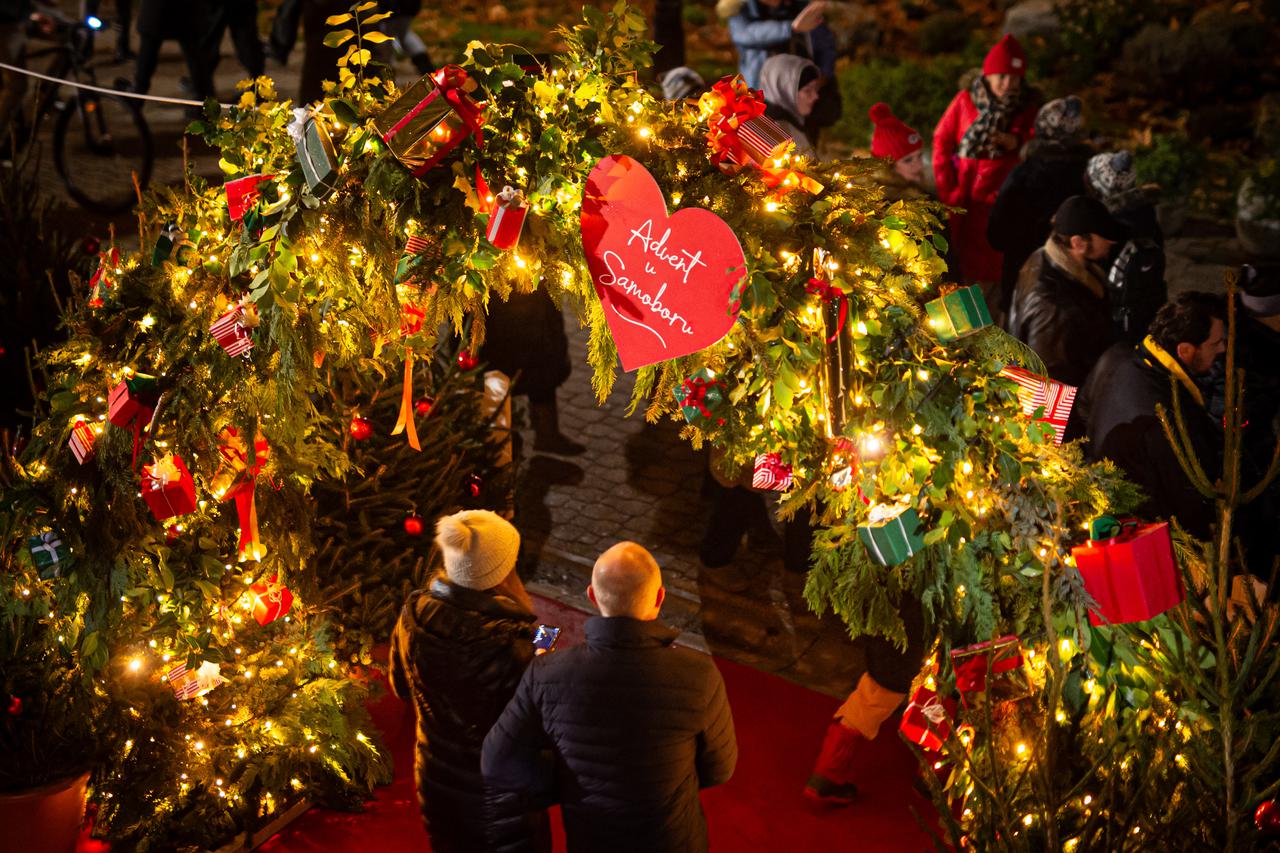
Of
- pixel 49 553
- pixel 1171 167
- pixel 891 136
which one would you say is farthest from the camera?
pixel 1171 167

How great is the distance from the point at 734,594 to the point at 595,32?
12.7 ft

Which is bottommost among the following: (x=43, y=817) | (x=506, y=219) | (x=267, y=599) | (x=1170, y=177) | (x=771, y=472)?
(x=1170, y=177)

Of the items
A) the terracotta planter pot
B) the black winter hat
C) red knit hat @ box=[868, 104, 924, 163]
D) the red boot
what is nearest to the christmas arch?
the terracotta planter pot

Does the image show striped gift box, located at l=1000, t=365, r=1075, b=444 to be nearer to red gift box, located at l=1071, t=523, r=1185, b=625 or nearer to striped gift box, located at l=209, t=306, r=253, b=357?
red gift box, located at l=1071, t=523, r=1185, b=625

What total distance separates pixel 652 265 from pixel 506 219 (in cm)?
45

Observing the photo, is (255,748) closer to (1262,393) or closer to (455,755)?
(455,755)

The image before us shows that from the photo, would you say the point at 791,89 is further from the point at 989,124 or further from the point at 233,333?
the point at 233,333

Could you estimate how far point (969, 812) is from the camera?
3.62 metres

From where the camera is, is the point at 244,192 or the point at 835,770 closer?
the point at 244,192

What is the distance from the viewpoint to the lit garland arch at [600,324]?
3.45 m

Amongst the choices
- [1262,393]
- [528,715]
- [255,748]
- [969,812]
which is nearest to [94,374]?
[255,748]

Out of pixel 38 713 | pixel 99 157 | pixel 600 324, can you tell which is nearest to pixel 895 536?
pixel 600 324

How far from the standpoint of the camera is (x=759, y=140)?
3.51m

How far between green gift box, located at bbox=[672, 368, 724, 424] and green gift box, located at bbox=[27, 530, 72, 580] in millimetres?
2394
